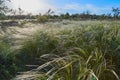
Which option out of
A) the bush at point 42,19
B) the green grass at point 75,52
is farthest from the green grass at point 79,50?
the bush at point 42,19

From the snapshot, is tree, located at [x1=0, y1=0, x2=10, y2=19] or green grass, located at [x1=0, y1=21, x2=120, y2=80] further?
tree, located at [x1=0, y1=0, x2=10, y2=19]

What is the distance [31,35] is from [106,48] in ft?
5.11

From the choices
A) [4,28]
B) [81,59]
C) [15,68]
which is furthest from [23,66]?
[4,28]

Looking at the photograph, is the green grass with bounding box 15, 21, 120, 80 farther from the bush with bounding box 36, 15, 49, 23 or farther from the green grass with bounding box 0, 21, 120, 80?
the bush with bounding box 36, 15, 49, 23

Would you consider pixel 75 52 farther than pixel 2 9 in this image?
No

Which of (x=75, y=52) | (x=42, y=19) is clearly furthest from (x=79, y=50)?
(x=42, y=19)

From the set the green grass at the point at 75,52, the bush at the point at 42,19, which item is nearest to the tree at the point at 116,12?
the bush at the point at 42,19

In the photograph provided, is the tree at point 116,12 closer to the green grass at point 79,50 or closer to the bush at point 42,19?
the bush at point 42,19

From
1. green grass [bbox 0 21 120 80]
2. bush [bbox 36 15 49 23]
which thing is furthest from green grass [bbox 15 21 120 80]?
bush [bbox 36 15 49 23]

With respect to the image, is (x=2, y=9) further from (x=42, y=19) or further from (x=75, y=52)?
(x=75, y=52)

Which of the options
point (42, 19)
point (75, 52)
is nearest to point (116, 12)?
point (42, 19)

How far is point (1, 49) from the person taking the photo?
20.4 ft

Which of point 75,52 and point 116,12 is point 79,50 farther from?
point 116,12

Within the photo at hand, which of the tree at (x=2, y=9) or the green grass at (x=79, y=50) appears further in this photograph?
the tree at (x=2, y=9)
